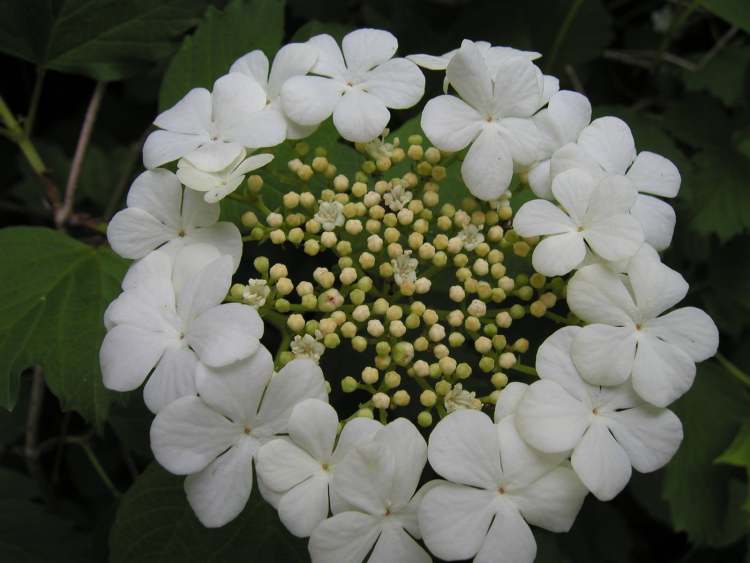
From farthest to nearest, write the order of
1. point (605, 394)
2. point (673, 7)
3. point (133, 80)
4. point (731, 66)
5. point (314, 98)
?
point (673, 7)
point (133, 80)
point (731, 66)
point (314, 98)
point (605, 394)

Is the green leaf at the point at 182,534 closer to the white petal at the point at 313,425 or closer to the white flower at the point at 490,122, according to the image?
the white petal at the point at 313,425

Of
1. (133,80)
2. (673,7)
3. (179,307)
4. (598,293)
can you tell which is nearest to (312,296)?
(179,307)

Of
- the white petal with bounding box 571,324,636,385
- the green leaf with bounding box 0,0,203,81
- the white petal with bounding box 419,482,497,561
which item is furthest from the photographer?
the green leaf with bounding box 0,0,203,81

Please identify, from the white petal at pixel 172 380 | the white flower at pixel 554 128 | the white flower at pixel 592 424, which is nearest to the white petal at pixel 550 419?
the white flower at pixel 592 424

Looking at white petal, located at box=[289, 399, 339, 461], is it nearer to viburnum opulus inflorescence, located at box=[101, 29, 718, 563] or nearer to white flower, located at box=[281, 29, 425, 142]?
viburnum opulus inflorescence, located at box=[101, 29, 718, 563]

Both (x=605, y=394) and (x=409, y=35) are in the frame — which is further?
(x=409, y=35)

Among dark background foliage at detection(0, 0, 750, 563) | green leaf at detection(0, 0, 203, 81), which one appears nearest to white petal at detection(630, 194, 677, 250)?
dark background foliage at detection(0, 0, 750, 563)

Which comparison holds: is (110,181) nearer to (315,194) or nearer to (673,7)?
(315,194)
